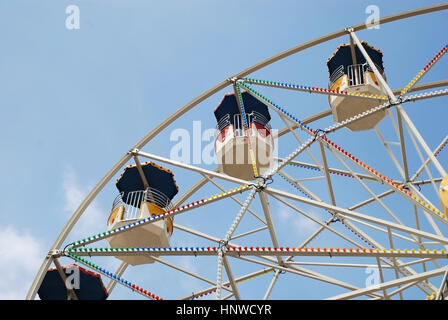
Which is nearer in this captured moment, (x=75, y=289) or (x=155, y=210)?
(x=155, y=210)

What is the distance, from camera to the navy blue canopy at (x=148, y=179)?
1956cm

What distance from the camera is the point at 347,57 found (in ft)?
67.9

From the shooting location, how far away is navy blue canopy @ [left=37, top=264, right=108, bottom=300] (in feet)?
59.2

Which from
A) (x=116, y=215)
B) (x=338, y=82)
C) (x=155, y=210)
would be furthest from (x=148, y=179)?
(x=338, y=82)

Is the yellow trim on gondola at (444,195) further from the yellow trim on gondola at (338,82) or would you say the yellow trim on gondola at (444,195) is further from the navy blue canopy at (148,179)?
the navy blue canopy at (148,179)

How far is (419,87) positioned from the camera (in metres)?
20.1

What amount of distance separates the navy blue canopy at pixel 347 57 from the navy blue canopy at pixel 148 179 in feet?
24.9

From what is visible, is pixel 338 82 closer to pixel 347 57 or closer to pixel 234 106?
pixel 347 57

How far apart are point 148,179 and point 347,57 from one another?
8828 millimetres

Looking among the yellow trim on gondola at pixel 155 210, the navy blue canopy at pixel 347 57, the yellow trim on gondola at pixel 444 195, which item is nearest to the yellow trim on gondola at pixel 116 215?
the yellow trim on gondola at pixel 155 210

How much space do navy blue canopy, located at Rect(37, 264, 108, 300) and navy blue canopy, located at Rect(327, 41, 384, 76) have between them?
12005 mm
